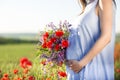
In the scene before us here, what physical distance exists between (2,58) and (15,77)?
0.55 meters

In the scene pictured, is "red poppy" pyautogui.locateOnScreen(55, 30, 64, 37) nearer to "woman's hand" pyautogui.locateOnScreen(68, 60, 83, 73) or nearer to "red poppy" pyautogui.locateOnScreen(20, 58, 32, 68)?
"woman's hand" pyautogui.locateOnScreen(68, 60, 83, 73)

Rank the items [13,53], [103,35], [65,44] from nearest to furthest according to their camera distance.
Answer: [103,35] → [65,44] → [13,53]

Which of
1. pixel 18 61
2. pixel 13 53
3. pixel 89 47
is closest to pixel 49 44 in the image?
pixel 89 47

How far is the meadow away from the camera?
3715mm

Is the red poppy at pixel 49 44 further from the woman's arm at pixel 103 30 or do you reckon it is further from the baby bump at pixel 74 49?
the woman's arm at pixel 103 30

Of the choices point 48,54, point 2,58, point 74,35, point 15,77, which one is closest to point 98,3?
point 74,35

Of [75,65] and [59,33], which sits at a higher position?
[59,33]

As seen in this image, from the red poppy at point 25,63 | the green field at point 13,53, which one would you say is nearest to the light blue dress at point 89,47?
the red poppy at point 25,63

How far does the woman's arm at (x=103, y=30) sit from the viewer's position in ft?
7.03

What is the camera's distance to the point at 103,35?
2.14 meters

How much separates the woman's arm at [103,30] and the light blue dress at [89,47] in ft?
0.18

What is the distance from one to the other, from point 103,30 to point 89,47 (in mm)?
138

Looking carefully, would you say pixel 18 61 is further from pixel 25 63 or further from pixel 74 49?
pixel 74 49

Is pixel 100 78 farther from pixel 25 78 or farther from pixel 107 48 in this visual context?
pixel 25 78
